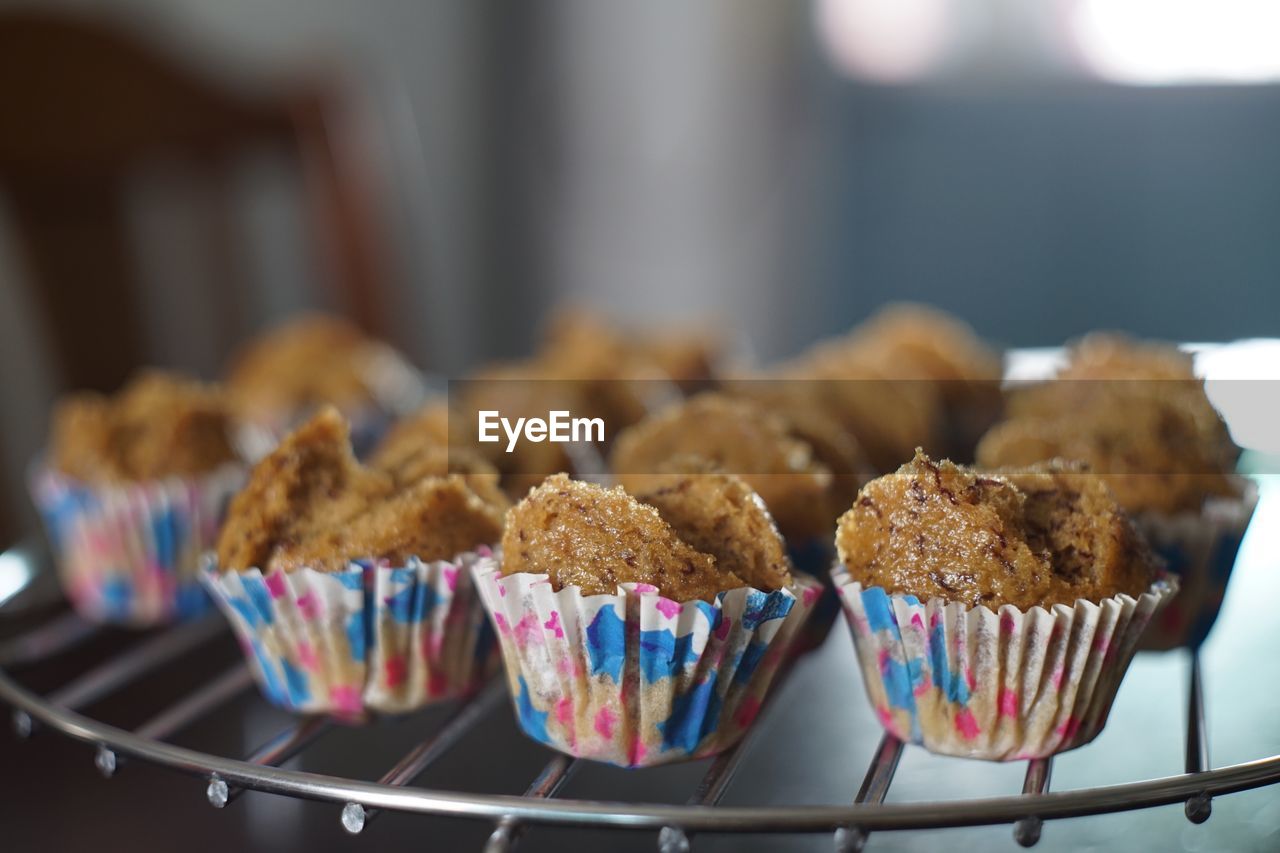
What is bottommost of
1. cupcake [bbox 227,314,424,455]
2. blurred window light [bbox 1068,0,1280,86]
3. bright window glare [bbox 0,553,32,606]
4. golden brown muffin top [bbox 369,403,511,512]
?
bright window glare [bbox 0,553,32,606]

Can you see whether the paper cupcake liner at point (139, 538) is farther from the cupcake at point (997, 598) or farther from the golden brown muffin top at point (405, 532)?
the cupcake at point (997, 598)

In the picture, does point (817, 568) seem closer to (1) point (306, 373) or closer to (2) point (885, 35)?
(1) point (306, 373)

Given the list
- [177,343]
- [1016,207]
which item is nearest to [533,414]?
[177,343]

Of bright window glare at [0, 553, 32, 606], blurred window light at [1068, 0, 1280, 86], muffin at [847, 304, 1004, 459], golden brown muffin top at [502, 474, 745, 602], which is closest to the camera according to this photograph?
golden brown muffin top at [502, 474, 745, 602]

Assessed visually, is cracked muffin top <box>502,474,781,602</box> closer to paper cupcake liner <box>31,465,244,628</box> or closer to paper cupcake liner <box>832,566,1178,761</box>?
paper cupcake liner <box>832,566,1178,761</box>

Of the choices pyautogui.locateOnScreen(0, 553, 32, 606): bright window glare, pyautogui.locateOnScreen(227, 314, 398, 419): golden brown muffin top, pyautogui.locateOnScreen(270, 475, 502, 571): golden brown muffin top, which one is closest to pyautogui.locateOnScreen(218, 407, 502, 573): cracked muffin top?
pyautogui.locateOnScreen(270, 475, 502, 571): golden brown muffin top

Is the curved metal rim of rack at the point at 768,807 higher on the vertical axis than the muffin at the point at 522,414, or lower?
lower

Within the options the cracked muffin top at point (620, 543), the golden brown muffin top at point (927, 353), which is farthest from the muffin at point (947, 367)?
the cracked muffin top at point (620, 543)

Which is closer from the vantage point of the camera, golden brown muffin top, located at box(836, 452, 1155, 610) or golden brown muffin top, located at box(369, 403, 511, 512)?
golden brown muffin top, located at box(836, 452, 1155, 610)
